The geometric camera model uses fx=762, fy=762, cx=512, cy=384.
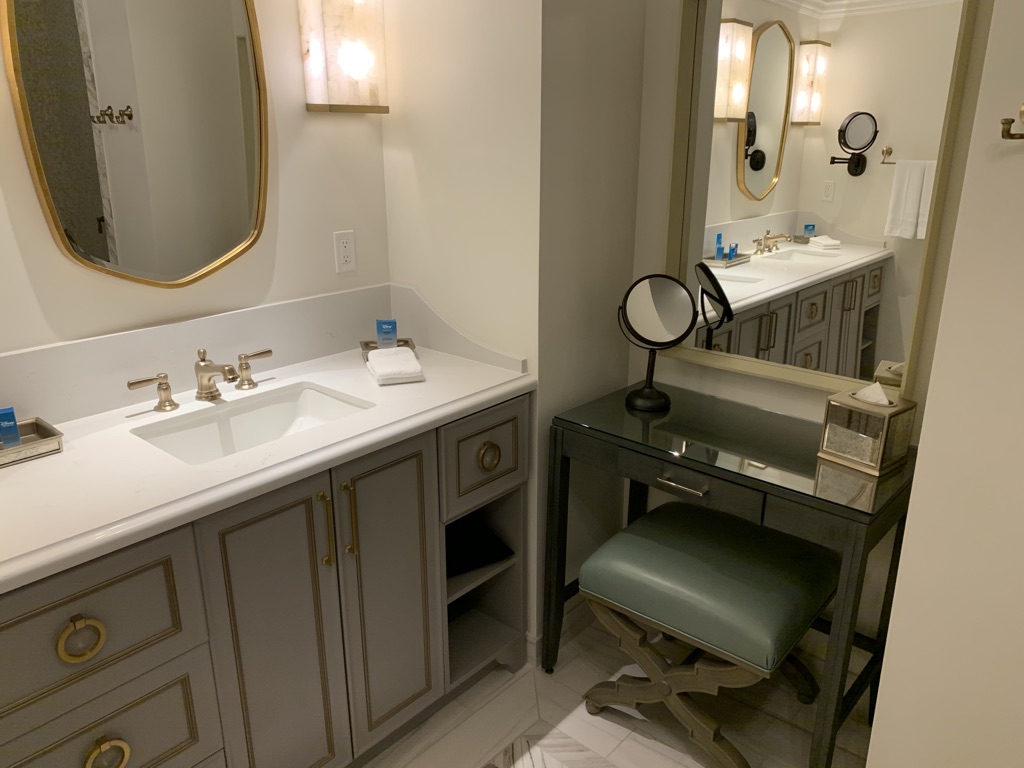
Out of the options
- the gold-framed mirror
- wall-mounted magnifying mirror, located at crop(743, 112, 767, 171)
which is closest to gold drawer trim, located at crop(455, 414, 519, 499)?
the gold-framed mirror

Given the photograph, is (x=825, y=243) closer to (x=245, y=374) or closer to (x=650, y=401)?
(x=650, y=401)

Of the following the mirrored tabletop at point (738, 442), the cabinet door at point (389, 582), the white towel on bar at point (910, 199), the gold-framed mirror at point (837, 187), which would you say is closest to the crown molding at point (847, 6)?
the gold-framed mirror at point (837, 187)

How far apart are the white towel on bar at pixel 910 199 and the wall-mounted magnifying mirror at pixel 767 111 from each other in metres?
0.29

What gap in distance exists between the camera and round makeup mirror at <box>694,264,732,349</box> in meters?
2.01

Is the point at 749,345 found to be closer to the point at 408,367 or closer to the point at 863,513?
the point at 863,513

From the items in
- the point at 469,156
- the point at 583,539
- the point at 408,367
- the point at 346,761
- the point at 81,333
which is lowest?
the point at 346,761

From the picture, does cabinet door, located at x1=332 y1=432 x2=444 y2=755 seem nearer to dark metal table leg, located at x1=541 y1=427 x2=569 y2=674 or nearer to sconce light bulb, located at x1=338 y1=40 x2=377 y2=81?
dark metal table leg, located at x1=541 y1=427 x2=569 y2=674

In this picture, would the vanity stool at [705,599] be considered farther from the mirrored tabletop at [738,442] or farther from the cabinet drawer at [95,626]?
the cabinet drawer at [95,626]

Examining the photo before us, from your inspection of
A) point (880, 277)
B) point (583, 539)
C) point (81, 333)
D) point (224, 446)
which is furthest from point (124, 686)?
point (880, 277)

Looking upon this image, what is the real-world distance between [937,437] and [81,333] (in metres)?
1.71

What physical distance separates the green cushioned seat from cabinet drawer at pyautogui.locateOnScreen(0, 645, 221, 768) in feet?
2.86

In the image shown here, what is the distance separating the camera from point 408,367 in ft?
6.25

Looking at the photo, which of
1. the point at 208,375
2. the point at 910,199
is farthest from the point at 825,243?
the point at 208,375

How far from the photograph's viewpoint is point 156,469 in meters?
1.43
